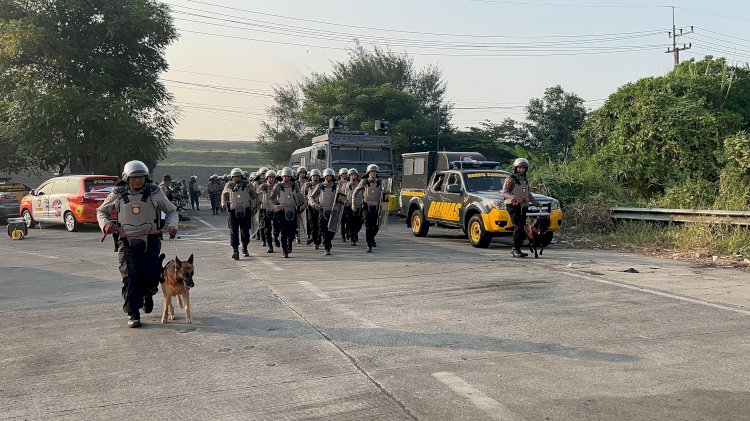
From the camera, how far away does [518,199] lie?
1278 cm

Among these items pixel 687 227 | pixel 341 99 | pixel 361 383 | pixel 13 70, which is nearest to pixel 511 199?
pixel 687 227

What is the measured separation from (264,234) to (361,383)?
10.6 m

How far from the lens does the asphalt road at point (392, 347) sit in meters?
4.64

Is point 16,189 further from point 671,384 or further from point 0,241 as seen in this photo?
point 671,384

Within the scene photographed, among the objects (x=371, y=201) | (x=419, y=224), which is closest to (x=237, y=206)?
(x=371, y=201)

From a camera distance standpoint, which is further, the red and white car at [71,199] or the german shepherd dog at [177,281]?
the red and white car at [71,199]

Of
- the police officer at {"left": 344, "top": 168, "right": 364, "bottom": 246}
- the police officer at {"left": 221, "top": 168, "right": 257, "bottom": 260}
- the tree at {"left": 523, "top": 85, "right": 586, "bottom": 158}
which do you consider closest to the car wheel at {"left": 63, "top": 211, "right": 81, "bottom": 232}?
the police officer at {"left": 344, "top": 168, "right": 364, "bottom": 246}

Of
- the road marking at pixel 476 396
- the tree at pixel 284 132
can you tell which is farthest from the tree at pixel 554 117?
the road marking at pixel 476 396

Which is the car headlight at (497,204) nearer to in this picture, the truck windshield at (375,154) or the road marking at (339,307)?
the road marking at (339,307)

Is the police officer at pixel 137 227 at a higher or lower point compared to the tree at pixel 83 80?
lower

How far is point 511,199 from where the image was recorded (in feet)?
41.9

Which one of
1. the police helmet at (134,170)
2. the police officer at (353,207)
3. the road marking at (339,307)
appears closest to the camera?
the road marking at (339,307)

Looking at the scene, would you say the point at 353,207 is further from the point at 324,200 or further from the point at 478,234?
the point at 478,234

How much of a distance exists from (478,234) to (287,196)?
419 cm
